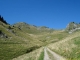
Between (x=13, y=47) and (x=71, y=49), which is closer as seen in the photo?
(x=71, y=49)

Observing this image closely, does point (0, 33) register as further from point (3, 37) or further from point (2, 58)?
point (2, 58)

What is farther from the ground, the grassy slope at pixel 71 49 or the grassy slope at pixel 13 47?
the grassy slope at pixel 13 47

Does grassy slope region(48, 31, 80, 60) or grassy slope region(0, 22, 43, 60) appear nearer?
grassy slope region(48, 31, 80, 60)

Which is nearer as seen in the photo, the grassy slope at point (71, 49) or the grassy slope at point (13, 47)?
the grassy slope at point (71, 49)

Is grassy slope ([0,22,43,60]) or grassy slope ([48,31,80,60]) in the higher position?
grassy slope ([0,22,43,60])

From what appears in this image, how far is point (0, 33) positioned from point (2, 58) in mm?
83561

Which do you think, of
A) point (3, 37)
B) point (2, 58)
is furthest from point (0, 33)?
point (2, 58)

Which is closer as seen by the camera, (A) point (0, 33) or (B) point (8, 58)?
(B) point (8, 58)

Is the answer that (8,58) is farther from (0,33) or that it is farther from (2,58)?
(0,33)

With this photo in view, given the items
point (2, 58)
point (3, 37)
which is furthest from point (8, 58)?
point (3, 37)

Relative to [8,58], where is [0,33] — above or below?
above

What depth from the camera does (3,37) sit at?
473ft

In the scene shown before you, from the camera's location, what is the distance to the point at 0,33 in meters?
148

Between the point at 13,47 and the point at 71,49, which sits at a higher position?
the point at 13,47
